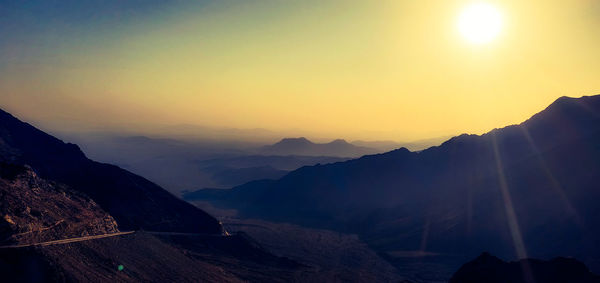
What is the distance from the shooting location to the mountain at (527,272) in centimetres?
6147

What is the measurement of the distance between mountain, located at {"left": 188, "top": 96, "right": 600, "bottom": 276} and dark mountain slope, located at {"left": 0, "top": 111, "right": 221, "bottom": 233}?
55.3 meters

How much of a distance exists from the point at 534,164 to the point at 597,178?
20619 millimetres

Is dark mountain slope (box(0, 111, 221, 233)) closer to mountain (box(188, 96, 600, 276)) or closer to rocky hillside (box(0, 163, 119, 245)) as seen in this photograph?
rocky hillside (box(0, 163, 119, 245))

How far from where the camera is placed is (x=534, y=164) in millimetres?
149750

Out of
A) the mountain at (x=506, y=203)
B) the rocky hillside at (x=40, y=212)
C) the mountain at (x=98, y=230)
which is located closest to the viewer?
the mountain at (x=98, y=230)

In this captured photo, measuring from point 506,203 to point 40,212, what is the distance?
118389mm

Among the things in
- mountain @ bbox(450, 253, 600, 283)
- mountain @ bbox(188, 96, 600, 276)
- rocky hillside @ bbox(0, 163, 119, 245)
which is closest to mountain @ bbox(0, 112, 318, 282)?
rocky hillside @ bbox(0, 163, 119, 245)

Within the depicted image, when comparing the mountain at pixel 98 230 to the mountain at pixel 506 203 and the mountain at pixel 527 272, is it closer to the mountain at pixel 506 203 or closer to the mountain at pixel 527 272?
the mountain at pixel 527 272

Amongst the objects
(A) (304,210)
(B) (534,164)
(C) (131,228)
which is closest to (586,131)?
(B) (534,164)

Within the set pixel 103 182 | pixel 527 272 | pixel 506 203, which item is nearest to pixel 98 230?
pixel 103 182

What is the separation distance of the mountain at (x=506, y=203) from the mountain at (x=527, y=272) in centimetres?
4740

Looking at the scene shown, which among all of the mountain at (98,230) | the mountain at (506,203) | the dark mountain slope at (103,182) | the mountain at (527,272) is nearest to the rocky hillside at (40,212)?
the mountain at (98,230)

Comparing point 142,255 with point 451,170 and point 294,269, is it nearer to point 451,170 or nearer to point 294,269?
point 294,269

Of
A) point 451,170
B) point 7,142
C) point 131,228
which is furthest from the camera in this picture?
point 451,170
